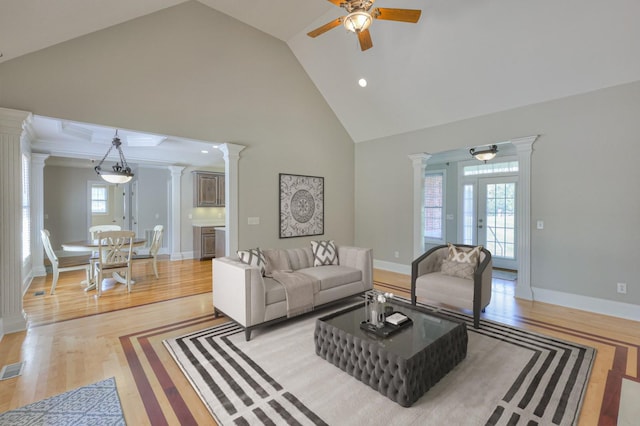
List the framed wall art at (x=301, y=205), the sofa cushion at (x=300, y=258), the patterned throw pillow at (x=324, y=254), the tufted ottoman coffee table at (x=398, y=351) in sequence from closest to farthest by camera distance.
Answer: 1. the tufted ottoman coffee table at (x=398, y=351)
2. the sofa cushion at (x=300, y=258)
3. the patterned throw pillow at (x=324, y=254)
4. the framed wall art at (x=301, y=205)

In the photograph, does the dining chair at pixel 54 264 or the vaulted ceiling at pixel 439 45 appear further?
the dining chair at pixel 54 264

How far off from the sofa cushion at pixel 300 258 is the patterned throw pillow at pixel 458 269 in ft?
6.28

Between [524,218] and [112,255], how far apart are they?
651cm

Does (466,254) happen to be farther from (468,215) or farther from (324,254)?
(468,215)

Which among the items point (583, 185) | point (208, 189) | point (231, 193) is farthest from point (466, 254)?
point (208, 189)

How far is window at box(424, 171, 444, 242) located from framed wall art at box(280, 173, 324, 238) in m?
3.15

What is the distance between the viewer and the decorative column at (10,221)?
3.03 m

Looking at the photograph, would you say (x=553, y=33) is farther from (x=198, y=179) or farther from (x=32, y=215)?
(x=32, y=215)

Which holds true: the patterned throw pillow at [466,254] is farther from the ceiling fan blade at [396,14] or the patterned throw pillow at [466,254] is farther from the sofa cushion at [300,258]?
the ceiling fan blade at [396,14]

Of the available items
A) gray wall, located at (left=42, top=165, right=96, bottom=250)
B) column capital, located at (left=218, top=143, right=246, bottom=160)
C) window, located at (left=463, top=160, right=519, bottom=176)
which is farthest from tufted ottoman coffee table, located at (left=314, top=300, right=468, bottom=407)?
gray wall, located at (left=42, top=165, right=96, bottom=250)

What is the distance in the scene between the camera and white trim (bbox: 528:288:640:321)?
353cm

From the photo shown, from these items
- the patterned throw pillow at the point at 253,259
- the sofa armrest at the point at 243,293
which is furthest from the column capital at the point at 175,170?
the sofa armrest at the point at 243,293

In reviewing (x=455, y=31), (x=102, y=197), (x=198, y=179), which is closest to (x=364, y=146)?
(x=455, y=31)

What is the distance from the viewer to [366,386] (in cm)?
216
